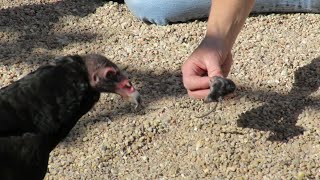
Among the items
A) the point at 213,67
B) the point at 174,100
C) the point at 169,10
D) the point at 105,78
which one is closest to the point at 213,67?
the point at 213,67

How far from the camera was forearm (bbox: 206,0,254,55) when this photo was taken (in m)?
3.42

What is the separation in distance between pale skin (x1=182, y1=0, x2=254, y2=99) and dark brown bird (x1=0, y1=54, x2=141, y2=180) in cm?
70

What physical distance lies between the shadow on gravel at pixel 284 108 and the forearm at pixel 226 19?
0.39m

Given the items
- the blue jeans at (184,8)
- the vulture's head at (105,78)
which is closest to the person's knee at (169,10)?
the blue jeans at (184,8)

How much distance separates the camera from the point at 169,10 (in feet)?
14.6

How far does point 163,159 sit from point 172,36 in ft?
3.54

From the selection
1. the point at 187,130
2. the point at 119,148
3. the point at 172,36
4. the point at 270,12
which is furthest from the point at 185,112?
the point at 270,12

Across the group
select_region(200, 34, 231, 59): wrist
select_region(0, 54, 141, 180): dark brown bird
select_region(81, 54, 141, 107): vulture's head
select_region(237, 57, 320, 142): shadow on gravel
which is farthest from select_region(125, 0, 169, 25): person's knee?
select_region(0, 54, 141, 180): dark brown bird

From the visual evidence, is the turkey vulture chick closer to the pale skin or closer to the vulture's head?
the pale skin

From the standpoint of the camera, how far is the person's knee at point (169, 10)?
4.45 m

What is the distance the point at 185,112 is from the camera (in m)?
3.66

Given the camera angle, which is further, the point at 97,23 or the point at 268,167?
the point at 97,23

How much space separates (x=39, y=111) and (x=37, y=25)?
1.99 metres

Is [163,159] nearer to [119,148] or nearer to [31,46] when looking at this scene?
[119,148]
